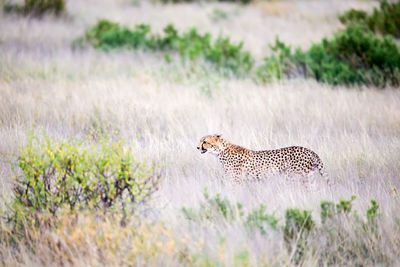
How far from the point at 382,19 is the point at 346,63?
4.95 m

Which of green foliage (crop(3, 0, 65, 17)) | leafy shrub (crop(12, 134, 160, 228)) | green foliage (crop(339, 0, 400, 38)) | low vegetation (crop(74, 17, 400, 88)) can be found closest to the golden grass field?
leafy shrub (crop(12, 134, 160, 228))

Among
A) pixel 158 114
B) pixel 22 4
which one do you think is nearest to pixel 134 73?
pixel 158 114

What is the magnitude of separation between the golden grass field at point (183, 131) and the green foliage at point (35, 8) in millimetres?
2337

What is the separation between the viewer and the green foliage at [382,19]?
14430 mm

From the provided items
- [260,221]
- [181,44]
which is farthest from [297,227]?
[181,44]

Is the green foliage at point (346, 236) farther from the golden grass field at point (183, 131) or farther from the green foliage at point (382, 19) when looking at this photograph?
the green foliage at point (382, 19)

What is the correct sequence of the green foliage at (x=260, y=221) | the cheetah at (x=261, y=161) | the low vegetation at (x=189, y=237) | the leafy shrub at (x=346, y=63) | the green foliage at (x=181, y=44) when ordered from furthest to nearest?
the green foliage at (x=181, y=44), the leafy shrub at (x=346, y=63), the cheetah at (x=261, y=161), the green foliage at (x=260, y=221), the low vegetation at (x=189, y=237)

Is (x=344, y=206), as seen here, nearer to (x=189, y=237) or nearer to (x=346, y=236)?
(x=346, y=236)

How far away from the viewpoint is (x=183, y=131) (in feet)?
22.1

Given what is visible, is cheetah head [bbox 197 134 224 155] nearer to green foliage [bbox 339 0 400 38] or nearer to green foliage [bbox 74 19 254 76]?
green foliage [bbox 74 19 254 76]

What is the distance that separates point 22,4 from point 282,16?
8.51 metres

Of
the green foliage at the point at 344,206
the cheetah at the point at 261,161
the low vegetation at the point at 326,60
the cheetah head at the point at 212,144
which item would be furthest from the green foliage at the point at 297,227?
the low vegetation at the point at 326,60

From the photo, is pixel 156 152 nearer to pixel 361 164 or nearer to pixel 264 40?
pixel 361 164

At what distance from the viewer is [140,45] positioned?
12867 millimetres
